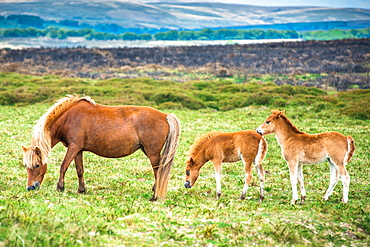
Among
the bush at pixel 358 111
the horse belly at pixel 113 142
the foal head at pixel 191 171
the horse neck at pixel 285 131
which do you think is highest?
the horse neck at pixel 285 131

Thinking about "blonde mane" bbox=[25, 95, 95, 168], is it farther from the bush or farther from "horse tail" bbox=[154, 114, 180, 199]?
the bush

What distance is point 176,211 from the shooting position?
9.41 meters

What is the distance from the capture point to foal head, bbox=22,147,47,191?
10.5 m

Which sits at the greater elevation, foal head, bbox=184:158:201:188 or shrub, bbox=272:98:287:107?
foal head, bbox=184:158:201:188

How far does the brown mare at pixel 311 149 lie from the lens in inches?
415

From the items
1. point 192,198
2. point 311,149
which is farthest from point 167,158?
point 311,149

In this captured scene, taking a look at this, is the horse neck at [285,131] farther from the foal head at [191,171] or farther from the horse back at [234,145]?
the foal head at [191,171]

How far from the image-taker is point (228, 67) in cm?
7331

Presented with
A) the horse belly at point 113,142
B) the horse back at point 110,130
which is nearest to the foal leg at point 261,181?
the horse back at point 110,130

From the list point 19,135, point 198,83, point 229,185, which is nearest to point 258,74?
point 198,83

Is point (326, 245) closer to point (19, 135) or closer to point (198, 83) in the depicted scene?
point (19, 135)

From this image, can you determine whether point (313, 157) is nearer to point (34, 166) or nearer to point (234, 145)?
point (234, 145)

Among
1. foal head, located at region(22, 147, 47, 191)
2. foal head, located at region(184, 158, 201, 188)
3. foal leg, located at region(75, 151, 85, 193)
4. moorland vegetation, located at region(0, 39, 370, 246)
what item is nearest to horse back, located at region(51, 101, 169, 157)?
foal leg, located at region(75, 151, 85, 193)

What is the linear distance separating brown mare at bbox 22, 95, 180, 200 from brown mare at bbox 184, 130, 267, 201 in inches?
42.9
